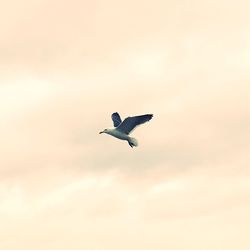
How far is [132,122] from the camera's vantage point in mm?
98562

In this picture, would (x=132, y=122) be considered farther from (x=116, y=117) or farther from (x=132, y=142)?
(x=116, y=117)

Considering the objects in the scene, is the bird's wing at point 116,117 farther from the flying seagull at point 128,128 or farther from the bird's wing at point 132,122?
the bird's wing at point 132,122

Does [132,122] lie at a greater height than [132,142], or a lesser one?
greater

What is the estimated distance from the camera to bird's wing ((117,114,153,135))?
9647 centimetres

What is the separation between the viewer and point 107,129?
10388 centimetres

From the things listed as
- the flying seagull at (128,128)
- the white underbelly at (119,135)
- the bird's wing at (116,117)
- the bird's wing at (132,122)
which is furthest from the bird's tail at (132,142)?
the bird's wing at (116,117)

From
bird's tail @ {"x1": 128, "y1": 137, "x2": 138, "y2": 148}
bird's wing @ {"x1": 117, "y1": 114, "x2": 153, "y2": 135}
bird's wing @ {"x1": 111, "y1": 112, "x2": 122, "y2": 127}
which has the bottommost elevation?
bird's tail @ {"x1": 128, "y1": 137, "x2": 138, "y2": 148}

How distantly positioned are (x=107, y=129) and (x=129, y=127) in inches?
211

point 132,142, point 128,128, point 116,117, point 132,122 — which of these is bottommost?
point 132,142

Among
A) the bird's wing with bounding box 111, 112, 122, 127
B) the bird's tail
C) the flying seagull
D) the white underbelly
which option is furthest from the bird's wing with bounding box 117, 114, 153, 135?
the bird's wing with bounding box 111, 112, 122, 127

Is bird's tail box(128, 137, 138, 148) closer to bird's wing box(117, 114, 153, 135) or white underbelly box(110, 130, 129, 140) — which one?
white underbelly box(110, 130, 129, 140)

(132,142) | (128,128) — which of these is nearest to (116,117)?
(128,128)

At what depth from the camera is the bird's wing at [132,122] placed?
96.5 meters

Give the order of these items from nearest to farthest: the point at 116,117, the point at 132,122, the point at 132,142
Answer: the point at 132,122, the point at 132,142, the point at 116,117
